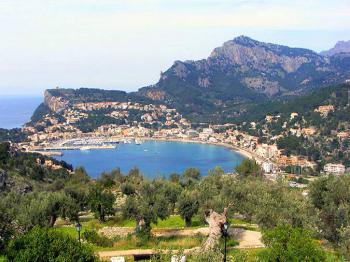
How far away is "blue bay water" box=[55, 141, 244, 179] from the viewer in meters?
91.7

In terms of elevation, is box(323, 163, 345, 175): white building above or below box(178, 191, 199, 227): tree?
below

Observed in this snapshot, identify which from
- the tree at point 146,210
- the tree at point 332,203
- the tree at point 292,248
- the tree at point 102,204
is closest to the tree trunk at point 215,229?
the tree at point 292,248

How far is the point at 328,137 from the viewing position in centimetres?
9306

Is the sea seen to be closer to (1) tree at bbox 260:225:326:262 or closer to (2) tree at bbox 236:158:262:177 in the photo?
(2) tree at bbox 236:158:262:177

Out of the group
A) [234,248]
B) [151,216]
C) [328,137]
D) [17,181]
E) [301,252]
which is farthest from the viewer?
[328,137]

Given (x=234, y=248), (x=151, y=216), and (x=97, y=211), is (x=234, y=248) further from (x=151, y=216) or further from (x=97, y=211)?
(x=97, y=211)

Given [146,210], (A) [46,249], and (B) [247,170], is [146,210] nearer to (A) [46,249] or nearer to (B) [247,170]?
(A) [46,249]

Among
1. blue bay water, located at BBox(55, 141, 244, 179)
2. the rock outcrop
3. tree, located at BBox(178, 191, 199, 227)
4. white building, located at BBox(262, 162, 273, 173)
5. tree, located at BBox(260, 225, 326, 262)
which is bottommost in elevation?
blue bay water, located at BBox(55, 141, 244, 179)

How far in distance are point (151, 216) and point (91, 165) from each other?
78684 millimetres

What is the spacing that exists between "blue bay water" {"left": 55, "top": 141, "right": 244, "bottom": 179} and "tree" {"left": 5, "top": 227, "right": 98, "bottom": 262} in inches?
2767

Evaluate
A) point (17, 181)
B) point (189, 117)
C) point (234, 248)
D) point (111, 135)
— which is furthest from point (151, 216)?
point (189, 117)

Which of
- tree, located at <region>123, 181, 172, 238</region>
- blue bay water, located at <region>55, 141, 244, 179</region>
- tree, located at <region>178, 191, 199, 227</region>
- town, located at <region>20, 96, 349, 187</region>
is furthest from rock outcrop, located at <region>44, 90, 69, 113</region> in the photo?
tree, located at <region>123, 181, 172, 238</region>

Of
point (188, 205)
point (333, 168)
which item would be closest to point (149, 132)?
point (333, 168)

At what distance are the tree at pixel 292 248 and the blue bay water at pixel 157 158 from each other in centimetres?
7016
